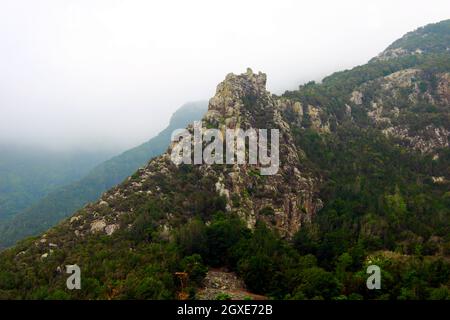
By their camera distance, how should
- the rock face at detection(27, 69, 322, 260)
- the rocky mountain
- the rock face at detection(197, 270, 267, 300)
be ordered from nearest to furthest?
the rock face at detection(197, 270, 267, 300)
the rocky mountain
the rock face at detection(27, 69, 322, 260)

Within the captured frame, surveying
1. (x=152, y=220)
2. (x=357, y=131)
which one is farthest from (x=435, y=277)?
(x=357, y=131)

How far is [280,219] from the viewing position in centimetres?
8350

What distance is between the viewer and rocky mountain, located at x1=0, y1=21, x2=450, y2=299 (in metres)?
54.3

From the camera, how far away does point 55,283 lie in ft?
180

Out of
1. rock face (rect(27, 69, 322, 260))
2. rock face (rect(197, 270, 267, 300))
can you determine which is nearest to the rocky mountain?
rock face (rect(27, 69, 322, 260))

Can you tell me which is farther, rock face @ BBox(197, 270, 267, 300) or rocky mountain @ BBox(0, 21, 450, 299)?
rocky mountain @ BBox(0, 21, 450, 299)

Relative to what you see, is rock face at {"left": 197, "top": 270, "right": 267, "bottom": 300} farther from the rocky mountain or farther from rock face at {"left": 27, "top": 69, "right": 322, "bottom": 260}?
rock face at {"left": 27, "top": 69, "right": 322, "bottom": 260}

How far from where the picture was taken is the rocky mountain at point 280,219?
178ft

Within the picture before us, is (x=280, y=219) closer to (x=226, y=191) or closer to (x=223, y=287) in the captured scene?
(x=226, y=191)

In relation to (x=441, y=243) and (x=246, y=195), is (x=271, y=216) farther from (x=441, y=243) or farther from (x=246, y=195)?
(x=441, y=243)

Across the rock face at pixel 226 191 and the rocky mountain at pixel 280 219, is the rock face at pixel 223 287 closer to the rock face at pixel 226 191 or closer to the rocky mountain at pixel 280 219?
the rocky mountain at pixel 280 219

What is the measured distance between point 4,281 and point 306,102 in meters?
103

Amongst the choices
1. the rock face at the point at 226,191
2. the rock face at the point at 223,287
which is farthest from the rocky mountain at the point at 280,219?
the rock face at the point at 223,287

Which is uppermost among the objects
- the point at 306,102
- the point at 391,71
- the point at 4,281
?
the point at 391,71
